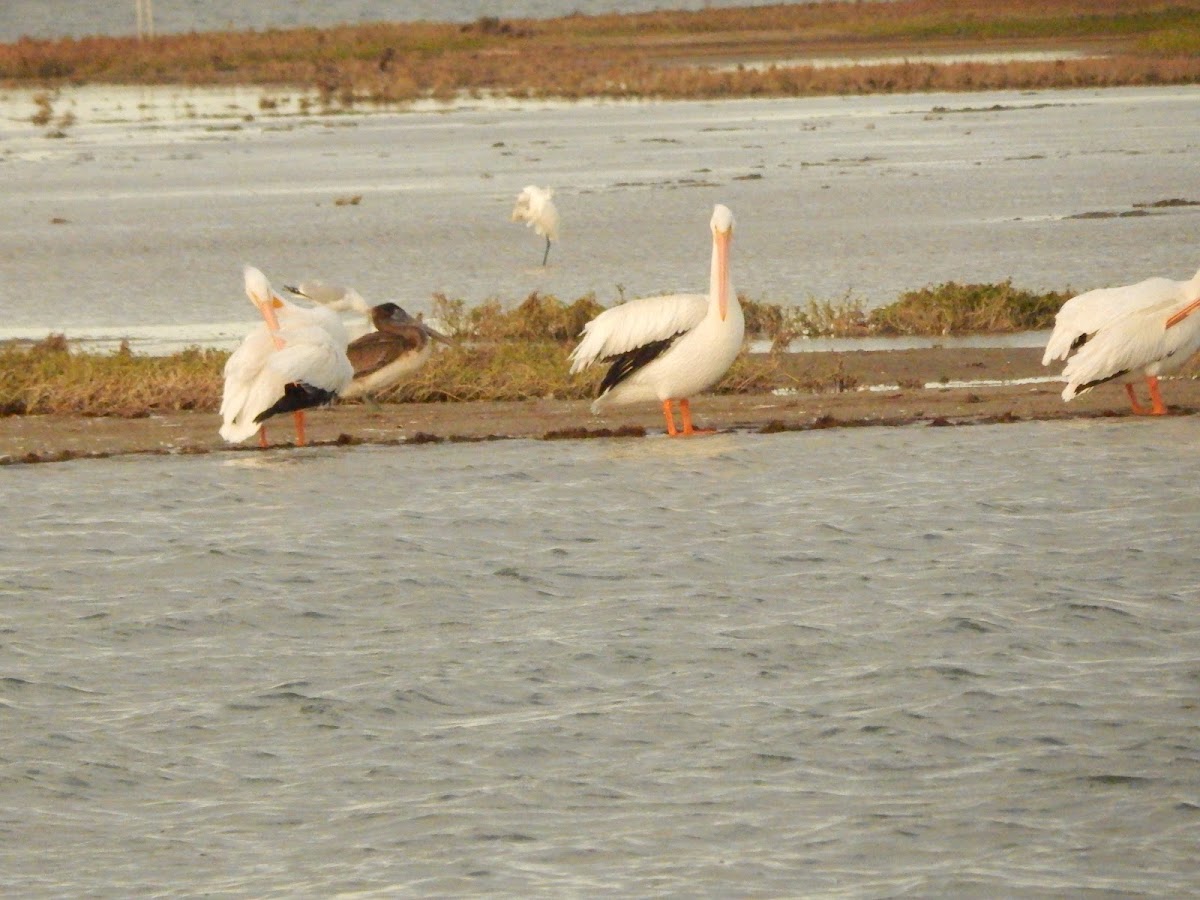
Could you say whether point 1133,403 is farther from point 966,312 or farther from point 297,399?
point 297,399

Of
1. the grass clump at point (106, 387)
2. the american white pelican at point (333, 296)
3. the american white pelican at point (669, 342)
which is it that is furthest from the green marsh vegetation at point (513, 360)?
the american white pelican at point (669, 342)

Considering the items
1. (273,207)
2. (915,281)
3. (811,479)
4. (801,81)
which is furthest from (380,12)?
(811,479)

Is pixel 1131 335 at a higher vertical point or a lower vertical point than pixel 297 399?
higher

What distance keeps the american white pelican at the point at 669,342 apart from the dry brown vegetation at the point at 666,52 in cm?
3539

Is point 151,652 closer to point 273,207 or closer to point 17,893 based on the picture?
point 17,893

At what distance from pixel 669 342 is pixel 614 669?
3.53m

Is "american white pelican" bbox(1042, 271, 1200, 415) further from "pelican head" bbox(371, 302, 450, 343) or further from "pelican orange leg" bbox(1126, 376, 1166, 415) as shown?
"pelican head" bbox(371, 302, 450, 343)

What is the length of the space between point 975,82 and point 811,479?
1433 inches

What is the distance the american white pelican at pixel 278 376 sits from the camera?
33.3 feet

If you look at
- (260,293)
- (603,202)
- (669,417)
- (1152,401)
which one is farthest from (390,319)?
(603,202)

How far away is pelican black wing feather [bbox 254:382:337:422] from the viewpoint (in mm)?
10141

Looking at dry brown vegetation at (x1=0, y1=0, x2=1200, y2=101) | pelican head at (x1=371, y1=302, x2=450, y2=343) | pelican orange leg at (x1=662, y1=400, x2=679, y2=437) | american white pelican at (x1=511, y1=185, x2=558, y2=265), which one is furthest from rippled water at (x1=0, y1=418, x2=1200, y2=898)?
dry brown vegetation at (x1=0, y1=0, x2=1200, y2=101)

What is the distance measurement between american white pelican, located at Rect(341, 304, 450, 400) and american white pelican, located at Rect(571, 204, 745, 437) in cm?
119

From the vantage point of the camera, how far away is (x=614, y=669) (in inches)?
278
